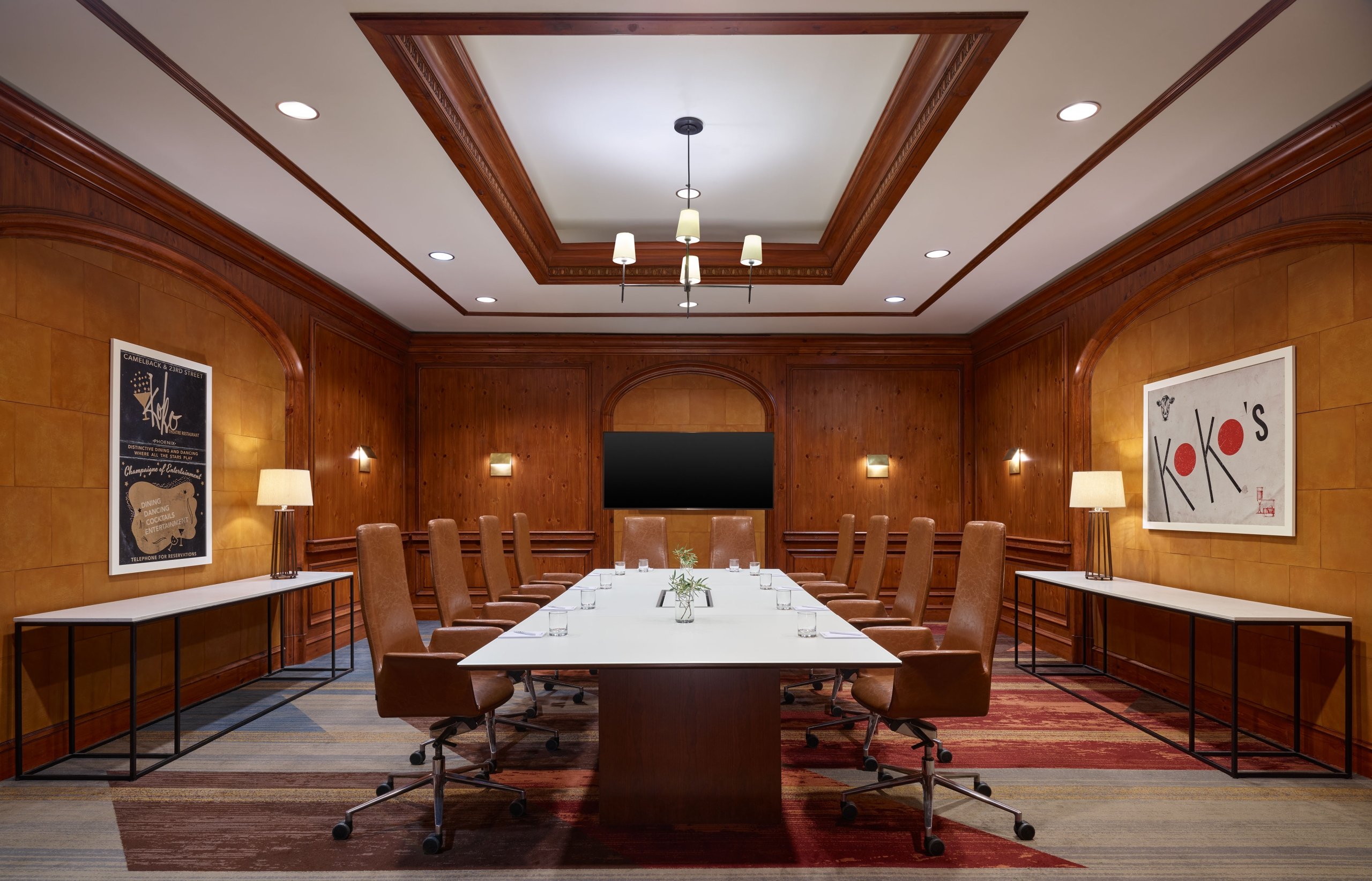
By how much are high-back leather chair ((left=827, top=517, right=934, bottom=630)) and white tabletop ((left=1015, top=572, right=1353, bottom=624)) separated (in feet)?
3.93

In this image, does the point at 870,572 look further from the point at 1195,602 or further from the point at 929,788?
the point at 929,788

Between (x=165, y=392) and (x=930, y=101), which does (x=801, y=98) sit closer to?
(x=930, y=101)

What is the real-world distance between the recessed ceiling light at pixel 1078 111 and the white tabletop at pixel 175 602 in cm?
476

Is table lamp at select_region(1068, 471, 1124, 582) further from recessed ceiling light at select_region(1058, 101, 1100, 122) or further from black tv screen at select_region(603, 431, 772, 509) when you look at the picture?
black tv screen at select_region(603, 431, 772, 509)

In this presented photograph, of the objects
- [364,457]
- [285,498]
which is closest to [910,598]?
[285,498]

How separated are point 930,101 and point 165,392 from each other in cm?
455

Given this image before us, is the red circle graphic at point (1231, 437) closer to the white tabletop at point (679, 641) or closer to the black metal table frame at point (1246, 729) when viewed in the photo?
the black metal table frame at point (1246, 729)

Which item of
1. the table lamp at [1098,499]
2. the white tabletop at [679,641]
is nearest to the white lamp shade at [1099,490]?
the table lamp at [1098,499]

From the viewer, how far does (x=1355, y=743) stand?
11.7 ft

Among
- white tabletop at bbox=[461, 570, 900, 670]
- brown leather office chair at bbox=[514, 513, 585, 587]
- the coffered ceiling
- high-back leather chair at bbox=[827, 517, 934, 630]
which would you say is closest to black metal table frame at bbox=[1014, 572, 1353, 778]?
high-back leather chair at bbox=[827, 517, 934, 630]

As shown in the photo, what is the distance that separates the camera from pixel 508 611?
4.35 m

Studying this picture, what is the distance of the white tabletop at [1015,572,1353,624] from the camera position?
3498 millimetres

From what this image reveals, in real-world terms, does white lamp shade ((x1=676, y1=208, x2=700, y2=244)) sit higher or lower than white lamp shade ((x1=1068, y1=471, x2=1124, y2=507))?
higher

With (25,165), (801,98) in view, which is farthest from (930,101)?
(25,165)
